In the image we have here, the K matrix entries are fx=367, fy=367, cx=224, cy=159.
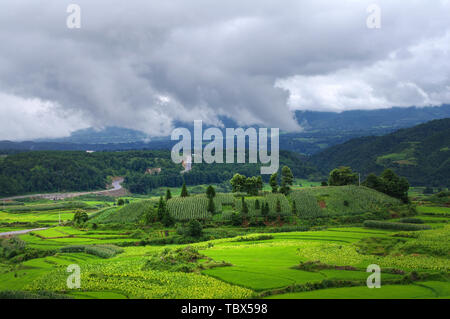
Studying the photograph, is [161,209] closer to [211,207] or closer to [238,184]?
[211,207]

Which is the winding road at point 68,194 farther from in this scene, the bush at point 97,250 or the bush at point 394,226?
the bush at point 394,226

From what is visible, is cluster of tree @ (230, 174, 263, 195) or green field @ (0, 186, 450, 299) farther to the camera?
cluster of tree @ (230, 174, 263, 195)

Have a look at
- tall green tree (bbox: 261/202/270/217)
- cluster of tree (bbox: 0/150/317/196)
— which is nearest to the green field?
tall green tree (bbox: 261/202/270/217)

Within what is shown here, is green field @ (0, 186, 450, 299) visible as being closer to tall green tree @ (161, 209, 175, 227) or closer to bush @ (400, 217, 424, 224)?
bush @ (400, 217, 424, 224)

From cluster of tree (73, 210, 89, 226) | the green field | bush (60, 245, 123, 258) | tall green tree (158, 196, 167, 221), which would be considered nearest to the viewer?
the green field

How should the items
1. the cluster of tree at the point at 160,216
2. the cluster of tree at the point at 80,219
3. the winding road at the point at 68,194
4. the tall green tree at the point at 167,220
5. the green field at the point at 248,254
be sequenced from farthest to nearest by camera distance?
the winding road at the point at 68,194 < the cluster of tree at the point at 80,219 < the cluster of tree at the point at 160,216 < the tall green tree at the point at 167,220 < the green field at the point at 248,254

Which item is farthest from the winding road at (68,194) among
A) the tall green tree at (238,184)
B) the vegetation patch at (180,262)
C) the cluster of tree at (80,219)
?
the vegetation patch at (180,262)

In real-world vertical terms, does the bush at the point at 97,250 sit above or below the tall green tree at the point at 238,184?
below

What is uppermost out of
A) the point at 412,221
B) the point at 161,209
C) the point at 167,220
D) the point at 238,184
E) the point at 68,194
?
the point at 238,184

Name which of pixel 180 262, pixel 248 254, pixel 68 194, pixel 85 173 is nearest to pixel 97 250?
pixel 180 262

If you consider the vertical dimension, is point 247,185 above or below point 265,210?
above
